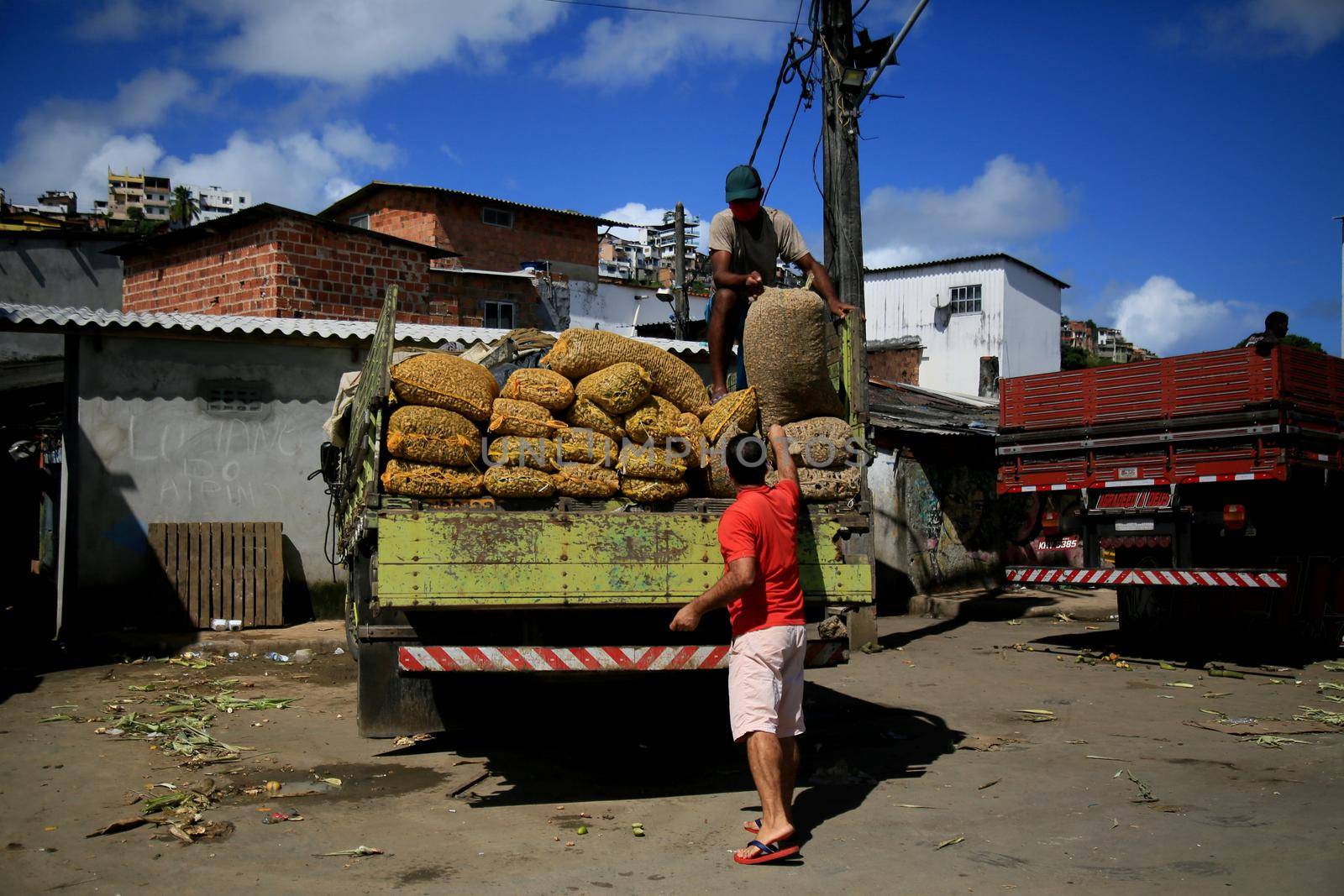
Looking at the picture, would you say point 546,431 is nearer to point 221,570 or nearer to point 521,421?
point 521,421

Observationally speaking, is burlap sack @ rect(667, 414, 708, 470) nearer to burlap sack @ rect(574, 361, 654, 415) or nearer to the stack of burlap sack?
the stack of burlap sack

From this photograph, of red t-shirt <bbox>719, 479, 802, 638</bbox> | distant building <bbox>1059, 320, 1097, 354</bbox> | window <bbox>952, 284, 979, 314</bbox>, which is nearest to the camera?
red t-shirt <bbox>719, 479, 802, 638</bbox>

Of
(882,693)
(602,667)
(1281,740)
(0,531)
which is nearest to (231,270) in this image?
(0,531)

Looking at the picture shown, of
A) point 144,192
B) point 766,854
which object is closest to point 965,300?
point 766,854

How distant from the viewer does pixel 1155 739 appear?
21.4 ft

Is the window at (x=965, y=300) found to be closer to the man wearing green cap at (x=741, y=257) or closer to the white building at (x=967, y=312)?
the white building at (x=967, y=312)

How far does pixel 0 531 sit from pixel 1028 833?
14969 millimetres

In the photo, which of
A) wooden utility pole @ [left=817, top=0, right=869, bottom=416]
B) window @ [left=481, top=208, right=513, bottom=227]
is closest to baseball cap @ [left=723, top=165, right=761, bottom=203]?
wooden utility pole @ [left=817, top=0, right=869, bottom=416]

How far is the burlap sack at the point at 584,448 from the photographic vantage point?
5086 millimetres

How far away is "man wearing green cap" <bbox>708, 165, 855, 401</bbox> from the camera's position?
630cm

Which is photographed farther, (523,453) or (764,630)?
(523,453)

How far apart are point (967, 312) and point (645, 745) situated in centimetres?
3514

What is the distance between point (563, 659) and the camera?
482 centimetres

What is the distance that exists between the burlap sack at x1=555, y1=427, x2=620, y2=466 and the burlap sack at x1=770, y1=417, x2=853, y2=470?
2.74 ft
